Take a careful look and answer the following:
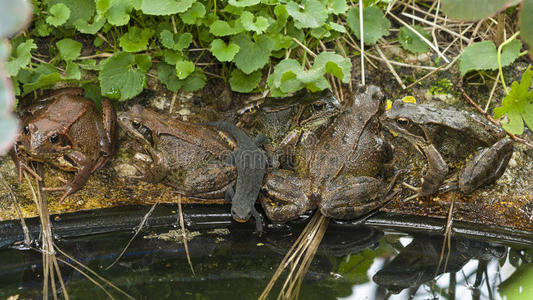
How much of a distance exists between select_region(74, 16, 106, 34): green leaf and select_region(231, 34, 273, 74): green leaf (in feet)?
4.10

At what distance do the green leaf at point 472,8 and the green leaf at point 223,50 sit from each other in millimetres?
2366

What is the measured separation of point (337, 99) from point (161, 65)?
70.1 inches

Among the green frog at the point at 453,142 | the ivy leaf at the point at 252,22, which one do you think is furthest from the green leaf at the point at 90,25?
the green frog at the point at 453,142

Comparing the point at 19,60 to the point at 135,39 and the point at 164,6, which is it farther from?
the point at 164,6

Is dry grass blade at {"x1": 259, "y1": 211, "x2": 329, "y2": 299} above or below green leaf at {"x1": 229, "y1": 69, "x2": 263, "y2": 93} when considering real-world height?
below

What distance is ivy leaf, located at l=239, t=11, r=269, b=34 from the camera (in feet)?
14.2

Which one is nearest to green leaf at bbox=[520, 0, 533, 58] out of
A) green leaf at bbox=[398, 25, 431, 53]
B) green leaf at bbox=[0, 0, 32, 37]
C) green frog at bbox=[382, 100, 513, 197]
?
green leaf at bbox=[0, 0, 32, 37]

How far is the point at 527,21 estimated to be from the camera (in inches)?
73.8

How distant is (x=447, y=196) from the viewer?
444 centimetres

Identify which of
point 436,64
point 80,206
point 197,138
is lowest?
point 80,206

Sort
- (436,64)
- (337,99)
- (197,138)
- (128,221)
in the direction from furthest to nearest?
(436,64) → (337,99) → (197,138) → (128,221)

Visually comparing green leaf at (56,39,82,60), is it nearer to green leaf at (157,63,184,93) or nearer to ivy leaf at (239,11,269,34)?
green leaf at (157,63,184,93)

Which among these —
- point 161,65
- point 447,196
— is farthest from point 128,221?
point 447,196

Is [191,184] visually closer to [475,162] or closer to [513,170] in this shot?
[475,162]
